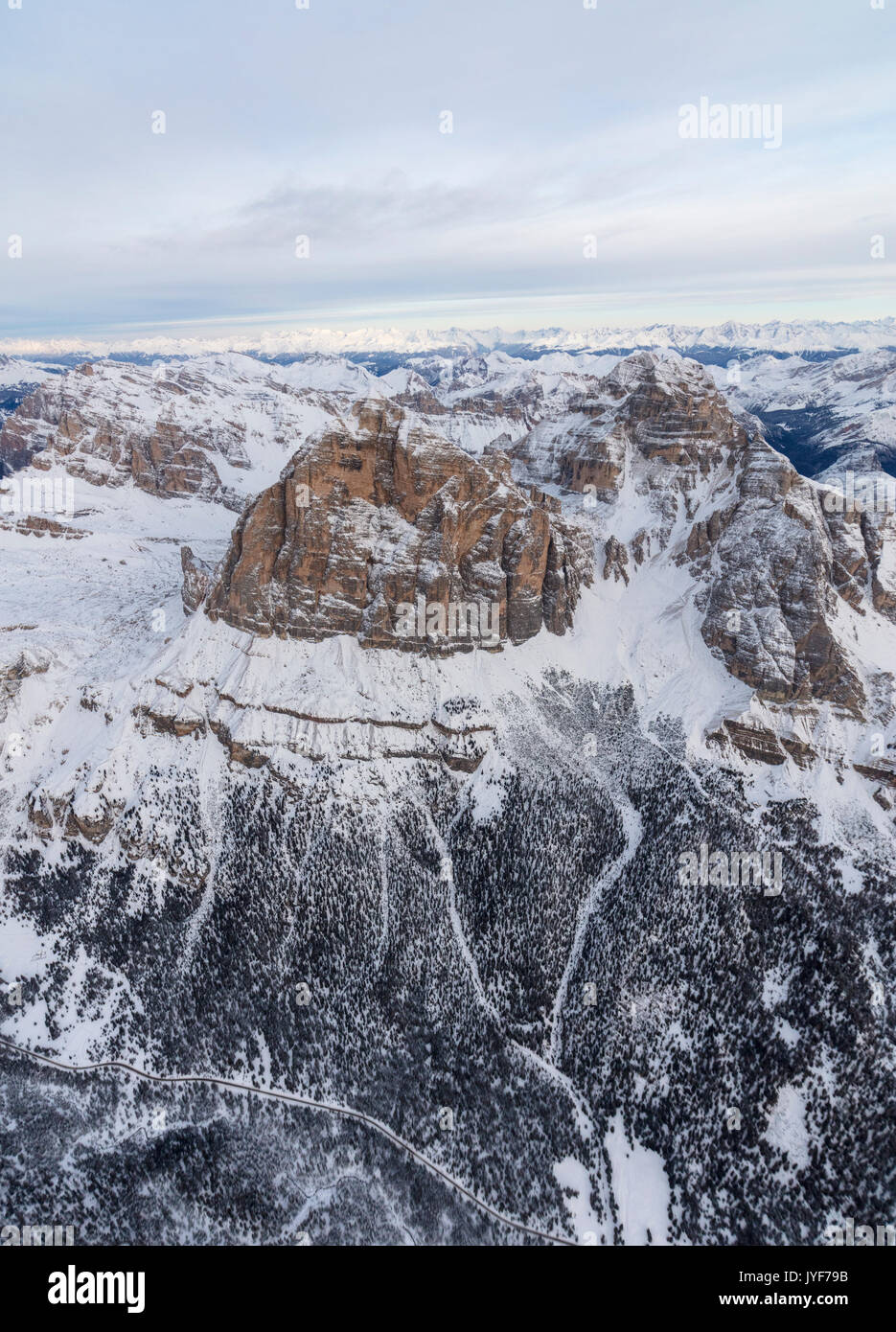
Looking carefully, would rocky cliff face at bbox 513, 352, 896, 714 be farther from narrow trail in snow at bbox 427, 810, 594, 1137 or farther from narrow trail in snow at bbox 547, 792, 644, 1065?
narrow trail in snow at bbox 427, 810, 594, 1137

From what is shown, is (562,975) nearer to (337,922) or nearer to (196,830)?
(337,922)
